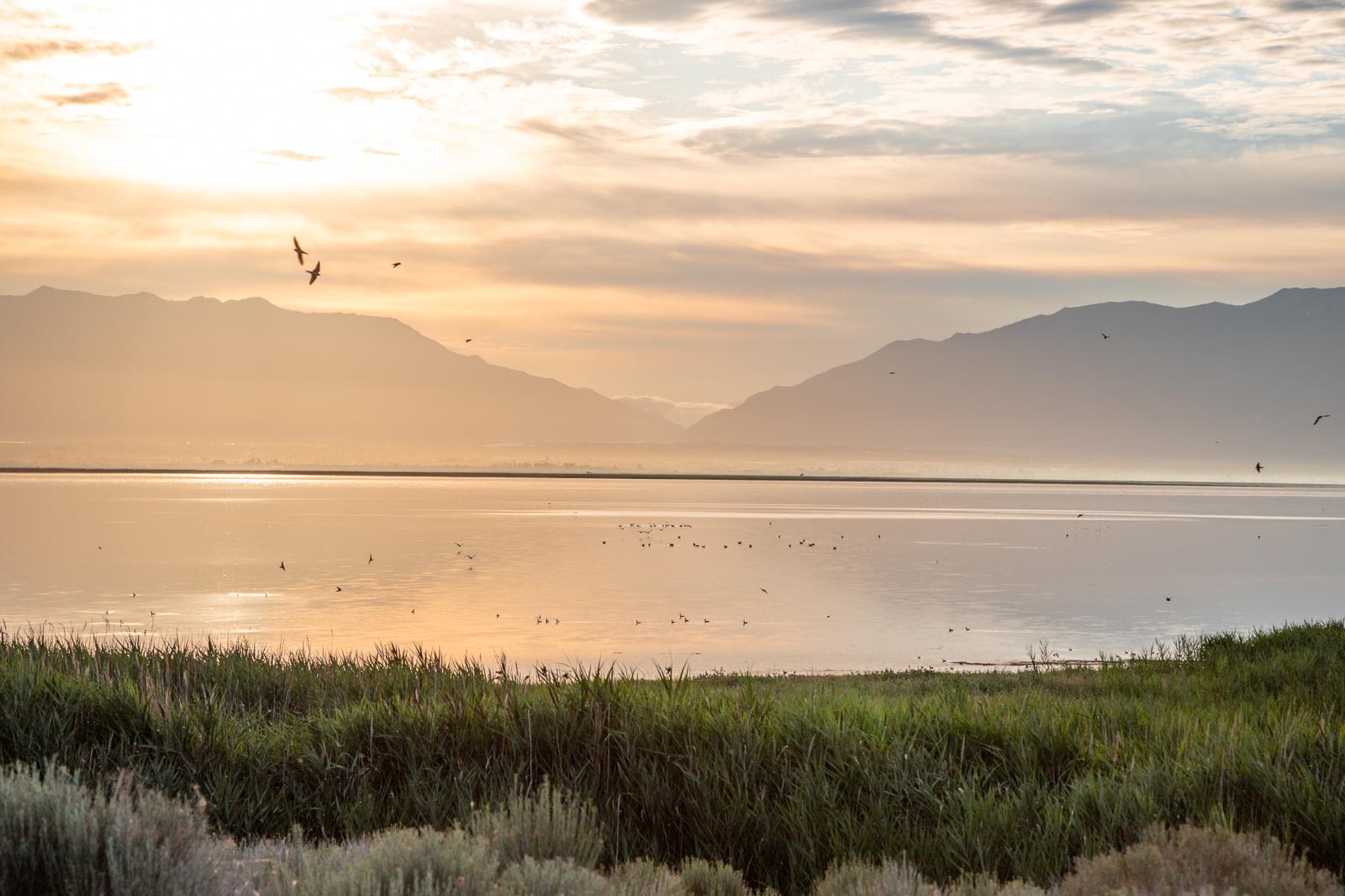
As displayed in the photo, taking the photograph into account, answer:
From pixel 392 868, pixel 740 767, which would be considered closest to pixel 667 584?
pixel 740 767

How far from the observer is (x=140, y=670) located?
1270cm

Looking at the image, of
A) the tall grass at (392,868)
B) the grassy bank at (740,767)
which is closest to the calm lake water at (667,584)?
the grassy bank at (740,767)

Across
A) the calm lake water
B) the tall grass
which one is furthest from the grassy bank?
the calm lake water

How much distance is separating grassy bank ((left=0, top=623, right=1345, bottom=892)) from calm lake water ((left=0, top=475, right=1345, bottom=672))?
9.45 metres

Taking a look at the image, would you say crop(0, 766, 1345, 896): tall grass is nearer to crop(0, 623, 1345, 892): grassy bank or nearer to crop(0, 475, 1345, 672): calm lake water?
crop(0, 623, 1345, 892): grassy bank

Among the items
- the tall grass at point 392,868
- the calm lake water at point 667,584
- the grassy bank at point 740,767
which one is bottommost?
the calm lake water at point 667,584

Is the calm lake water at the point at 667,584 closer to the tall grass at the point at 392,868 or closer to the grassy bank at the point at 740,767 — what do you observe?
the grassy bank at the point at 740,767

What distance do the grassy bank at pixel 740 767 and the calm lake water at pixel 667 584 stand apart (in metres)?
9.45

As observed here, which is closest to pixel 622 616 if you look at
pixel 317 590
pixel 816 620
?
pixel 816 620

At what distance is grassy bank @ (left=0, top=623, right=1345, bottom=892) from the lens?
870 centimetres

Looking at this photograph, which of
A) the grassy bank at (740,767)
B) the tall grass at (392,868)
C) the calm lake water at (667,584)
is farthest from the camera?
the calm lake water at (667,584)

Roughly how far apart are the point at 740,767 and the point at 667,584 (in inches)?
1592

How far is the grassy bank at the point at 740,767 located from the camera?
28.6 ft

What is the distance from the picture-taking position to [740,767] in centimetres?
984
